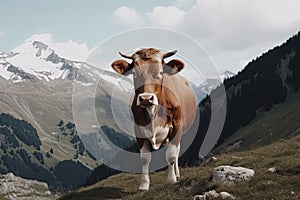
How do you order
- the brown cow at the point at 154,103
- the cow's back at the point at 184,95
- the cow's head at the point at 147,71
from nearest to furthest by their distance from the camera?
the cow's head at the point at 147,71 < the brown cow at the point at 154,103 < the cow's back at the point at 184,95

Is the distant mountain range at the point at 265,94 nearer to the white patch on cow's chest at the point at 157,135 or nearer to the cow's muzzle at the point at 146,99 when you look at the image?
the white patch on cow's chest at the point at 157,135

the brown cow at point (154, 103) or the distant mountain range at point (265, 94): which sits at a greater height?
the distant mountain range at point (265, 94)

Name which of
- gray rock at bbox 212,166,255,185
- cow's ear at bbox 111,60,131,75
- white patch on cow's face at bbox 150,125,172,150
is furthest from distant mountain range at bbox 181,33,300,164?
gray rock at bbox 212,166,255,185

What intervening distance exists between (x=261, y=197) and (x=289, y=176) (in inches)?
95.0

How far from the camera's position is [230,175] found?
1518 centimetres

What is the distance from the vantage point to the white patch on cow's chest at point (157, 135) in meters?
16.0

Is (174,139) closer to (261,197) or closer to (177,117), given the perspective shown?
(177,117)

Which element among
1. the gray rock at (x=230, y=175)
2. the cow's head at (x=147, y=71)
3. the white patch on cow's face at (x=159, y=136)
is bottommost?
the gray rock at (x=230, y=175)

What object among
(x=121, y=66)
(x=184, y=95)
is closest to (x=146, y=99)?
(x=121, y=66)

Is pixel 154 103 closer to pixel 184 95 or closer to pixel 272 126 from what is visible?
pixel 184 95

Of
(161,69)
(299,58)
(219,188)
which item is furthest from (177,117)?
(299,58)

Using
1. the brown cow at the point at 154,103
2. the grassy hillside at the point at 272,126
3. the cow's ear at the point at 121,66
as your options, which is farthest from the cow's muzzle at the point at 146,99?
the grassy hillside at the point at 272,126

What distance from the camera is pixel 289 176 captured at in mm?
14773

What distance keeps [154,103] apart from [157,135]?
2.06 metres
